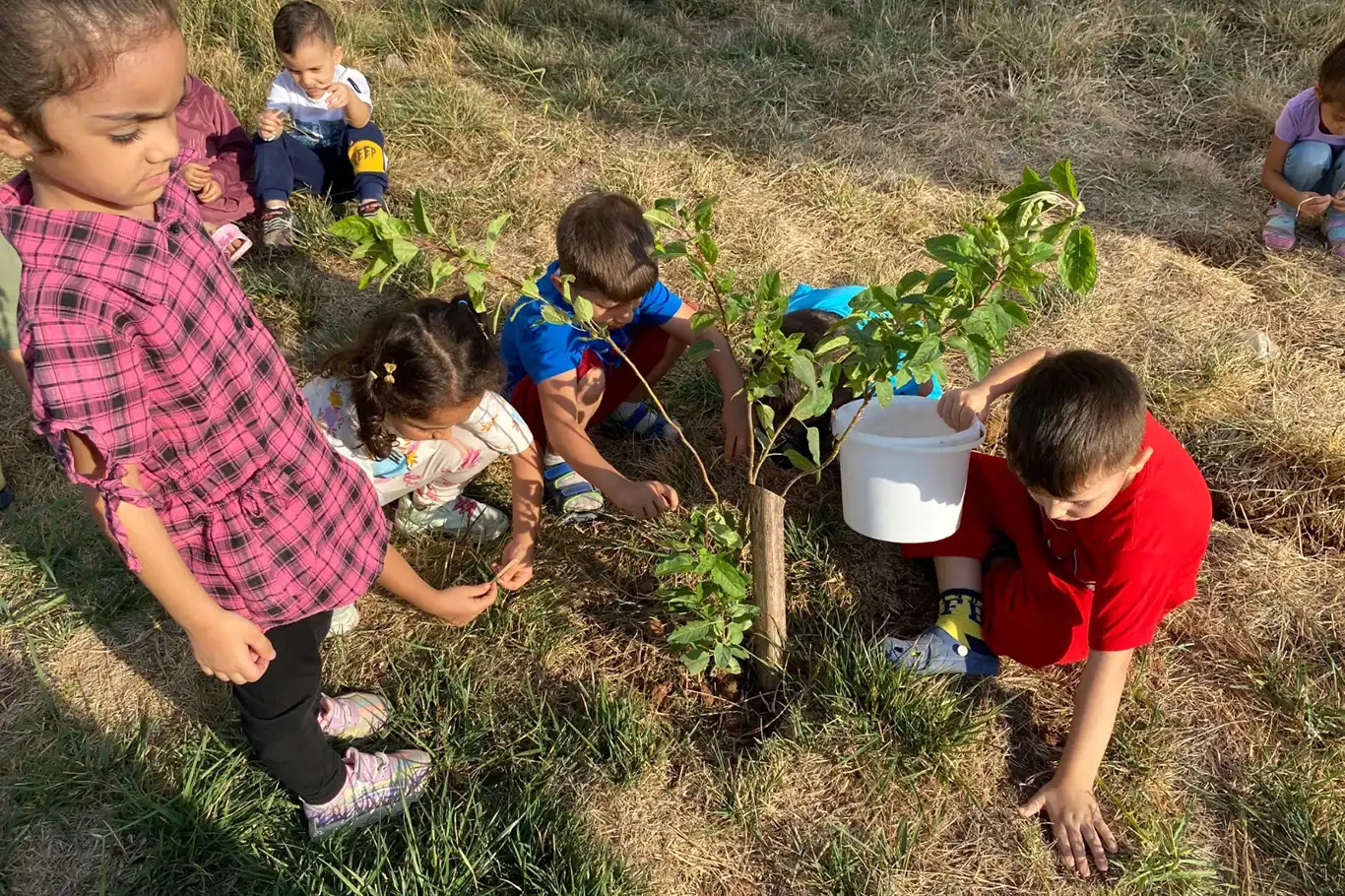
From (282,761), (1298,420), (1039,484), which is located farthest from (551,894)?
(1298,420)

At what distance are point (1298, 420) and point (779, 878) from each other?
1929 millimetres

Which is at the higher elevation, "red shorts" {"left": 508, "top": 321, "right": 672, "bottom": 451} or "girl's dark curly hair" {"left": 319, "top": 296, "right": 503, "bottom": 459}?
"girl's dark curly hair" {"left": 319, "top": 296, "right": 503, "bottom": 459}

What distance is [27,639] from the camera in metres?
2.29

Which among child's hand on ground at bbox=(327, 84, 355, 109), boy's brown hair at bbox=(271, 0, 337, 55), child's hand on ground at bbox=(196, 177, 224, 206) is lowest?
child's hand on ground at bbox=(196, 177, 224, 206)

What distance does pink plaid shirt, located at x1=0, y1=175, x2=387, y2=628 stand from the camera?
121cm

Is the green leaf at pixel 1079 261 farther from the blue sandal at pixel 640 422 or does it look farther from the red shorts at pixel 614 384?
the blue sandal at pixel 640 422

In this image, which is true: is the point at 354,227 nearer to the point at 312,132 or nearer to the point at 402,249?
the point at 402,249

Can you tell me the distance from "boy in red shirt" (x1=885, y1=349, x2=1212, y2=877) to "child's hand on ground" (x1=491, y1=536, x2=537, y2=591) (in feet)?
2.98

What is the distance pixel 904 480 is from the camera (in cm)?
197

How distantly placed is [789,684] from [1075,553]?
0.69 meters

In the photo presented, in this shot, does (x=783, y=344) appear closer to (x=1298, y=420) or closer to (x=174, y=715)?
(x=174, y=715)

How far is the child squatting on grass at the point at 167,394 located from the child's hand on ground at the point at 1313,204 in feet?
10.9

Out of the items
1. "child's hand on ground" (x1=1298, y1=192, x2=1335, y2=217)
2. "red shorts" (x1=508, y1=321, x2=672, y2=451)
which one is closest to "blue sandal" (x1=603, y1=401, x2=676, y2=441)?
"red shorts" (x1=508, y1=321, x2=672, y2=451)

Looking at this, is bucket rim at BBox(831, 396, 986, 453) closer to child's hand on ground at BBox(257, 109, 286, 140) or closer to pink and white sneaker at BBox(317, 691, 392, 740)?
pink and white sneaker at BBox(317, 691, 392, 740)
